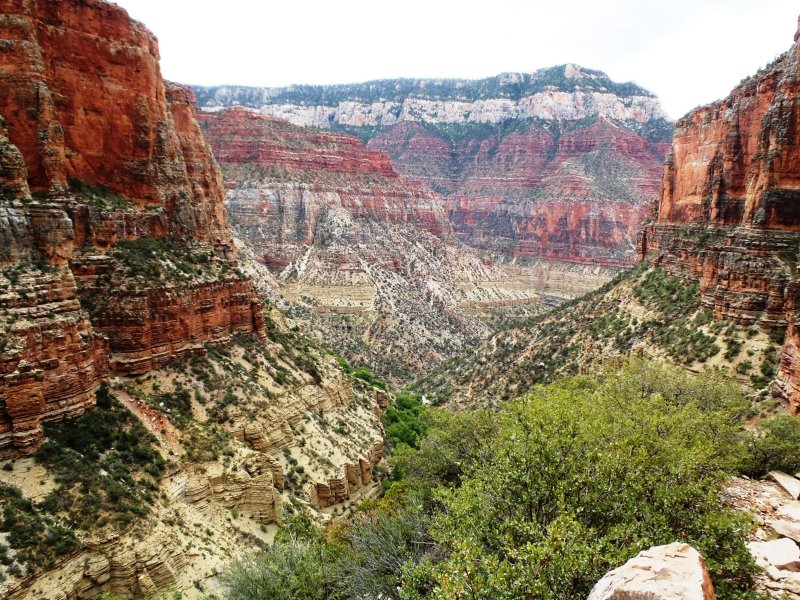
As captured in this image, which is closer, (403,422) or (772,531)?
(772,531)

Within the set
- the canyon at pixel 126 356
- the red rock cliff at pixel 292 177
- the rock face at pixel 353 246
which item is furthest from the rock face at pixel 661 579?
the red rock cliff at pixel 292 177

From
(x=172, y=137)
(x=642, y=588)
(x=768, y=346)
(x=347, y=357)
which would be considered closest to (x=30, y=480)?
(x=642, y=588)

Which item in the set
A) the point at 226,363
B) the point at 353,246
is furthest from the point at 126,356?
the point at 353,246

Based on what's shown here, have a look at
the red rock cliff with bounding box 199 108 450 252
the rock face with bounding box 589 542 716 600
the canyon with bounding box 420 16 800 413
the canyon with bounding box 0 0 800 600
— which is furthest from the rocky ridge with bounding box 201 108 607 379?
the rock face with bounding box 589 542 716 600

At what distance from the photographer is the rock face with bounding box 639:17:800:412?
40.2m

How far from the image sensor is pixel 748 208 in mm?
43812

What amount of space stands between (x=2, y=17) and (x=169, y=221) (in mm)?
14717

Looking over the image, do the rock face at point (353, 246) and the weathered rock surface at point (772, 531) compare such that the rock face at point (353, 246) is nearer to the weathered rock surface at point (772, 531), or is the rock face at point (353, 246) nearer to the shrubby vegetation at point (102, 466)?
the shrubby vegetation at point (102, 466)

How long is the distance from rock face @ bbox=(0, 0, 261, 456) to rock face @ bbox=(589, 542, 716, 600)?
23.0 metres

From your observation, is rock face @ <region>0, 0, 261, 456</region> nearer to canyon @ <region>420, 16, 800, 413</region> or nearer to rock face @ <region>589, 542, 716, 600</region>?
rock face @ <region>589, 542, 716, 600</region>

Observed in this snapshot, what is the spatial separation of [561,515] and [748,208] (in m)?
39.8

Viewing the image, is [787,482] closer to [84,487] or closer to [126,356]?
[84,487]

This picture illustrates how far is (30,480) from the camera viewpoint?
2206 centimetres

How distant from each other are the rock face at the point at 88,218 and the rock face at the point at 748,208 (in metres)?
37.8
